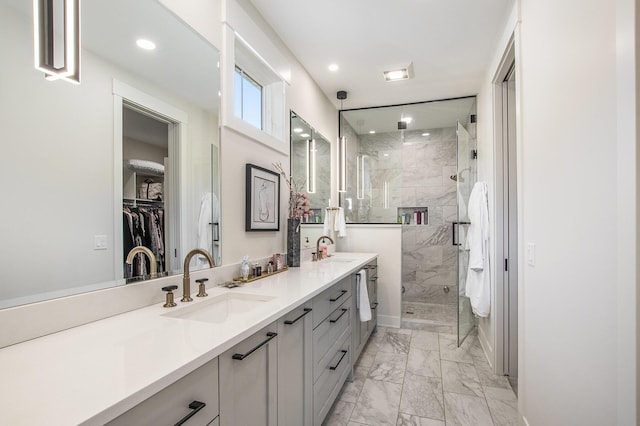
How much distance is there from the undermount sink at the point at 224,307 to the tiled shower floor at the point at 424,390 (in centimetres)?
101

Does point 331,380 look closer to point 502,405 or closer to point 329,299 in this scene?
point 329,299

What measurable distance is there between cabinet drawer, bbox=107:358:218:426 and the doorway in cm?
248

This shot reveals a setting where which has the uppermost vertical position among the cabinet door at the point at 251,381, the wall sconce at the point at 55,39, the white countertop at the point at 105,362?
the wall sconce at the point at 55,39

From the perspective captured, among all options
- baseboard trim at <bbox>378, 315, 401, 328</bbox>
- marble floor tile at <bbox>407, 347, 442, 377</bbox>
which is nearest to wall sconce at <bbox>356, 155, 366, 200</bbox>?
baseboard trim at <bbox>378, 315, 401, 328</bbox>

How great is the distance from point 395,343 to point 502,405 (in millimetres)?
1228

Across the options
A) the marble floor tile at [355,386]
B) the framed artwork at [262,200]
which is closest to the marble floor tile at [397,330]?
the marble floor tile at [355,386]

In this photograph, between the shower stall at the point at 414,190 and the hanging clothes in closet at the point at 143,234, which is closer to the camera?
the hanging clothes in closet at the point at 143,234

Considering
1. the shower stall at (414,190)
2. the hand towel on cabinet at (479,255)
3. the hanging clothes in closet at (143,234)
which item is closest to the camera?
the hanging clothes in closet at (143,234)

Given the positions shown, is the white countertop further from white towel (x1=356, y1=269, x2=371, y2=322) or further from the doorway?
the doorway

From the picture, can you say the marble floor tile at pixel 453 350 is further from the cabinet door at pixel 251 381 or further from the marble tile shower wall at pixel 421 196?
the cabinet door at pixel 251 381

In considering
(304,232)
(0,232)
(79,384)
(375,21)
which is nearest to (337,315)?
(304,232)

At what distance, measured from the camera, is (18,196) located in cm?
96

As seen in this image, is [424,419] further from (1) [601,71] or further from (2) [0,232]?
(2) [0,232]

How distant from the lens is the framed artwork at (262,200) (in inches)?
84.0
